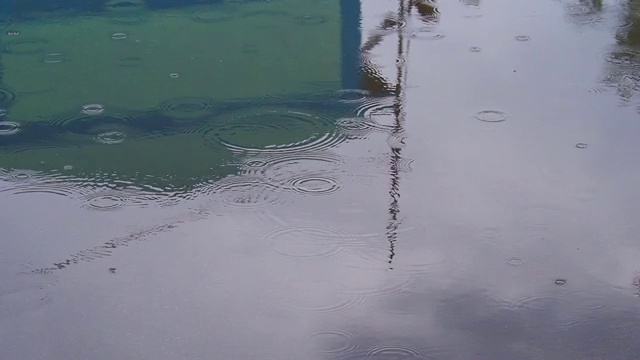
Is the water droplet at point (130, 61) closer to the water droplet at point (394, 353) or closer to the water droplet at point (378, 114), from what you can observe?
the water droplet at point (378, 114)

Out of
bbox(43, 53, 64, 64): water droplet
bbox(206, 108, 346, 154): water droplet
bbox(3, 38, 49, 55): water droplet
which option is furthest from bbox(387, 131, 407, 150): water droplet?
bbox(3, 38, 49, 55): water droplet

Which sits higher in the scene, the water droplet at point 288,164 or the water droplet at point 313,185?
the water droplet at point 288,164

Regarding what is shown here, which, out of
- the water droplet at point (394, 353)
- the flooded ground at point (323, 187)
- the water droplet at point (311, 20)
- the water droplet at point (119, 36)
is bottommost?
the water droplet at point (394, 353)

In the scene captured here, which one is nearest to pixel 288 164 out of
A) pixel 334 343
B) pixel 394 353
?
pixel 334 343

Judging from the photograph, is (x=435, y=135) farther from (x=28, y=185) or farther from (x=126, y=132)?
(x=28, y=185)

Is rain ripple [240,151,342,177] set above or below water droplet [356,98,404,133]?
below

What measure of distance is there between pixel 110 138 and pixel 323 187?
1.24 meters

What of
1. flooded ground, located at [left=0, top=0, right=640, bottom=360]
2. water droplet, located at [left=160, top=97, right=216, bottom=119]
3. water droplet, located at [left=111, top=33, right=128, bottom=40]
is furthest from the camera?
water droplet, located at [left=111, top=33, right=128, bottom=40]

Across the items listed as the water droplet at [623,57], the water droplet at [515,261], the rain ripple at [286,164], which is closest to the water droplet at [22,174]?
the rain ripple at [286,164]

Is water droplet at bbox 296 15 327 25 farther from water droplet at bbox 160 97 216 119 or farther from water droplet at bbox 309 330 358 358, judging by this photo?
water droplet at bbox 309 330 358 358

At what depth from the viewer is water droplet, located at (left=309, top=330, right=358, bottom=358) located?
299 centimetres

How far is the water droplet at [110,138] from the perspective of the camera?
4.62 m

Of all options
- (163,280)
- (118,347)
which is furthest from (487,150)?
(118,347)

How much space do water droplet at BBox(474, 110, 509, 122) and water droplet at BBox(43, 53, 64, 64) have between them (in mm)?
2740
